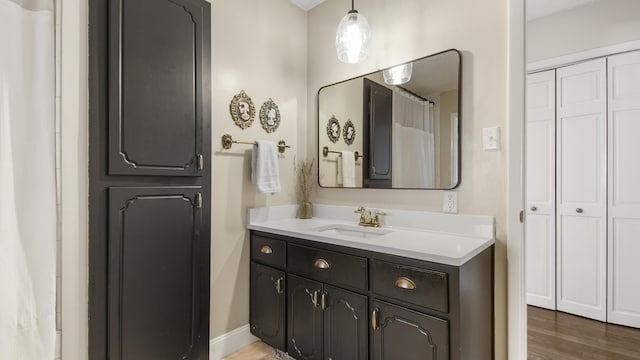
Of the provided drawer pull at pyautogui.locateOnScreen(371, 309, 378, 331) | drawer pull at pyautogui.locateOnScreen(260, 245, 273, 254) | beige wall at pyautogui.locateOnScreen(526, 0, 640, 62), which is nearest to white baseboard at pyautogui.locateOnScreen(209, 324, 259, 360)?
drawer pull at pyautogui.locateOnScreen(260, 245, 273, 254)

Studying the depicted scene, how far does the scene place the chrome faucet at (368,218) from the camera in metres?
2.09

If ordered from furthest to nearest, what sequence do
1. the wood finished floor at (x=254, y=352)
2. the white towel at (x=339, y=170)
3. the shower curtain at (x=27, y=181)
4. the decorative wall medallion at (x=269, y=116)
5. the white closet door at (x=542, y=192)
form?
the white closet door at (x=542, y=192) → the white towel at (x=339, y=170) → the decorative wall medallion at (x=269, y=116) → the wood finished floor at (x=254, y=352) → the shower curtain at (x=27, y=181)

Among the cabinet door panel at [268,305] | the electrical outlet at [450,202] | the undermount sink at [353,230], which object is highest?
the electrical outlet at [450,202]

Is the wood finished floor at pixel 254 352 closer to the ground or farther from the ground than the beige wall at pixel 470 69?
closer to the ground

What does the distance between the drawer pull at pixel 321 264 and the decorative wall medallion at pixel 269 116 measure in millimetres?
1083

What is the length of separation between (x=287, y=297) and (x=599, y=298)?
266cm

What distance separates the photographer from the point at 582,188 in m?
2.65

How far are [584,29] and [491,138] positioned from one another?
1.97 metres

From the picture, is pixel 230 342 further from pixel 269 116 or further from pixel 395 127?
pixel 395 127

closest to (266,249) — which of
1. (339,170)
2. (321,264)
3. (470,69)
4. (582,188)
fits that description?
(321,264)

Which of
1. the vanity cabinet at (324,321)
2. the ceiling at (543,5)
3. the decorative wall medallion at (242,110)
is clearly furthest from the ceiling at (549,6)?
the vanity cabinet at (324,321)

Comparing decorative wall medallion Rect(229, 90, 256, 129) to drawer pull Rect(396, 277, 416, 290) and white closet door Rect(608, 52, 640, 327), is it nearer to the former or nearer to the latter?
drawer pull Rect(396, 277, 416, 290)

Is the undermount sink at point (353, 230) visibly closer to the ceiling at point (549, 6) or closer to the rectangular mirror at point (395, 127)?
the rectangular mirror at point (395, 127)

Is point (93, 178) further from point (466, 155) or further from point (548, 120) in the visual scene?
point (548, 120)
